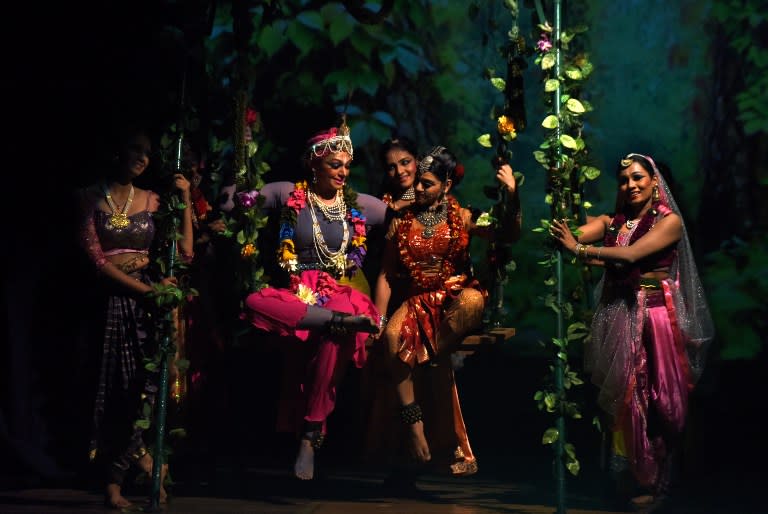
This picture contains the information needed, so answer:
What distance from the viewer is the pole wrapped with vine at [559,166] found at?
551cm

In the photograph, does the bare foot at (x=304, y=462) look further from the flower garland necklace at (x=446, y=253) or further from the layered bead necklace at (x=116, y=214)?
the layered bead necklace at (x=116, y=214)

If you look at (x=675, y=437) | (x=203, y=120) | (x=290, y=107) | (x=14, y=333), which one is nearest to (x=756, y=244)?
(x=675, y=437)

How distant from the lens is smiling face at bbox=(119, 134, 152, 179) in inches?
233

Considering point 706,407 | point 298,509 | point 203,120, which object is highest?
point 203,120

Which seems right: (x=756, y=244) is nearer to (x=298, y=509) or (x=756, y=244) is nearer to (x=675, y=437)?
(x=675, y=437)

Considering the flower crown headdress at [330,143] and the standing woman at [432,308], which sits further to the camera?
the flower crown headdress at [330,143]

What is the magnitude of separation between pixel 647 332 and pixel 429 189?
1172mm

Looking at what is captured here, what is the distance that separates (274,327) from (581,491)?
166cm

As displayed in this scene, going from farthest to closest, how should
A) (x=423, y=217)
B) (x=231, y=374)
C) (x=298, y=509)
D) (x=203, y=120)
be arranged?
(x=231, y=374) → (x=203, y=120) → (x=423, y=217) → (x=298, y=509)

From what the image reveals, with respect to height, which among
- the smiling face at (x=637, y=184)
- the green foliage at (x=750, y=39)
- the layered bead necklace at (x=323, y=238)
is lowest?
the layered bead necklace at (x=323, y=238)

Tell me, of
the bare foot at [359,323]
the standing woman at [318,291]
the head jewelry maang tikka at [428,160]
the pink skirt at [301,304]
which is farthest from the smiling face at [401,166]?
the bare foot at [359,323]

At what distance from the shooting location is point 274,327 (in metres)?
6.04

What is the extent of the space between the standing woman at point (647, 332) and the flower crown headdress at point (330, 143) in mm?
1272

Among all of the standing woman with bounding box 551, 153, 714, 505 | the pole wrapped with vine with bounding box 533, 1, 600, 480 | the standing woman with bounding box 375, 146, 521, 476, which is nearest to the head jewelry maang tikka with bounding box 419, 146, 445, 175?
the standing woman with bounding box 375, 146, 521, 476
